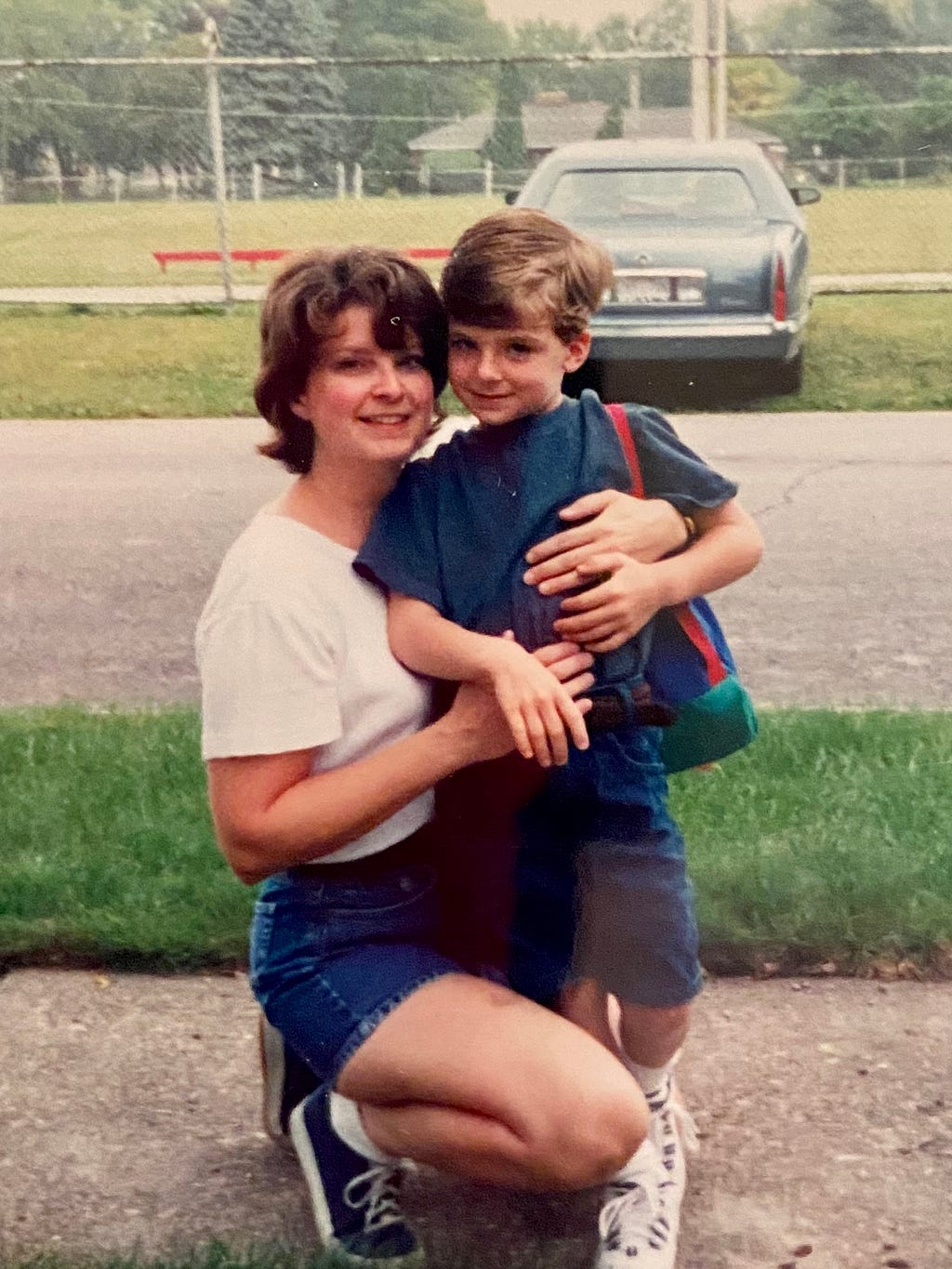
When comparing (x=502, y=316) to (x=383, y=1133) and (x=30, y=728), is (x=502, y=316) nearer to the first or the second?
(x=383, y=1133)

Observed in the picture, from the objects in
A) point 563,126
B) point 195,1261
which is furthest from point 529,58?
point 195,1261

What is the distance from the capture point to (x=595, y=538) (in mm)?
1670

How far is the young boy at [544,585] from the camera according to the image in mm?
1654

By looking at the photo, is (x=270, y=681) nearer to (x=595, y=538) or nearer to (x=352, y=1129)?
(x=595, y=538)

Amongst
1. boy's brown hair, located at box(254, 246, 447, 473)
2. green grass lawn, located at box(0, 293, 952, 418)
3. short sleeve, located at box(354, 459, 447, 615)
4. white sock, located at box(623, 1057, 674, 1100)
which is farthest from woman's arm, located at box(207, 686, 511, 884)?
green grass lawn, located at box(0, 293, 952, 418)

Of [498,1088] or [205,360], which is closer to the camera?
[498,1088]

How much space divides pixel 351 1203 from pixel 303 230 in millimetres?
1039

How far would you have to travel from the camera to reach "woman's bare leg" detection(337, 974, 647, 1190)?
5.69 ft

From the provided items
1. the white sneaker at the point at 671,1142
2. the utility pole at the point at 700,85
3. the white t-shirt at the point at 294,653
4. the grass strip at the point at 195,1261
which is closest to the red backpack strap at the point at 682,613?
the white t-shirt at the point at 294,653

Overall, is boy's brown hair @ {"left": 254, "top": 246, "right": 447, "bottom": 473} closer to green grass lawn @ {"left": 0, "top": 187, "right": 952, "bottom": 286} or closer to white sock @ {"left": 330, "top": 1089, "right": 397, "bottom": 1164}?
green grass lawn @ {"left": 0, "top": 187, "right": 952, "bottom": 286}

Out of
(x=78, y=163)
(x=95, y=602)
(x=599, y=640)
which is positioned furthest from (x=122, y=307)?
(x=599, y=640)

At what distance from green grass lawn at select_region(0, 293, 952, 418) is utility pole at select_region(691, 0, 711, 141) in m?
0.30

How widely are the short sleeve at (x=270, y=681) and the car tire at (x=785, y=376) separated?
0.69 m

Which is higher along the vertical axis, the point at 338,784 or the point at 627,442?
the point at 627,442
